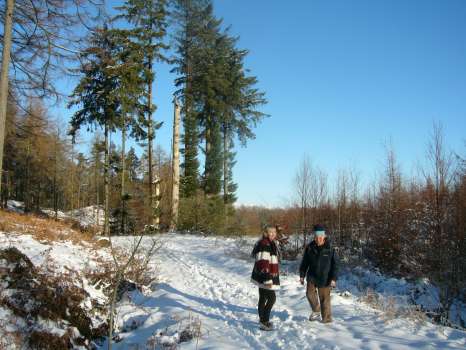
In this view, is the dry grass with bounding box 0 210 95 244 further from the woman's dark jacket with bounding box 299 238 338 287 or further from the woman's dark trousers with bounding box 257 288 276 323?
the woman's dark jacket with bounding box 299 238 338 287

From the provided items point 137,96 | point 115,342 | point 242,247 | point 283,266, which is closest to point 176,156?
point 137,96

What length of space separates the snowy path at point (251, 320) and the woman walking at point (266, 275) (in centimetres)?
33

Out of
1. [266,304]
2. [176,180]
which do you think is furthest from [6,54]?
[176,180]

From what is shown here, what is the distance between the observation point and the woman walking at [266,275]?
669 cm

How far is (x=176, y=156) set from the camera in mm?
24453

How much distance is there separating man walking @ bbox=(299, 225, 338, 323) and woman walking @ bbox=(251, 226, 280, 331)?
62 cm

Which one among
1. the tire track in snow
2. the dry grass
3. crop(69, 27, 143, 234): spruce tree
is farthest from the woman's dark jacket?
crop(69, 27, 143, 234): spruce tree

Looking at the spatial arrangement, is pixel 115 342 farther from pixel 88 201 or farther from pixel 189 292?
pixel 88 201

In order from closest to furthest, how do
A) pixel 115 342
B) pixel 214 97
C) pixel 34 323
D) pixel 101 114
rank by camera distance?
1. pixel 34 323
2. pixel 115 342
3. pixel 101 114
4. pixel 214 97

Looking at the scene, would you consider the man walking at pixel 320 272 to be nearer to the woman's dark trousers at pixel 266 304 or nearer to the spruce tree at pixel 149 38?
the woman's dark trousers at pixel 266 304

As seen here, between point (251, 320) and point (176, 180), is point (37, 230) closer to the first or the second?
point (251, 320)

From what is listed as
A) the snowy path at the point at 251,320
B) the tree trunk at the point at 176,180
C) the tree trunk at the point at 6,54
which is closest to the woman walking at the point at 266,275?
the snowy path at the point at 251,320

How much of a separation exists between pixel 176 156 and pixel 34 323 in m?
18.7

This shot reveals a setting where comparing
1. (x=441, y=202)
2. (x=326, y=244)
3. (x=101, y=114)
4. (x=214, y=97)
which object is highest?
(x=214, y=97)
